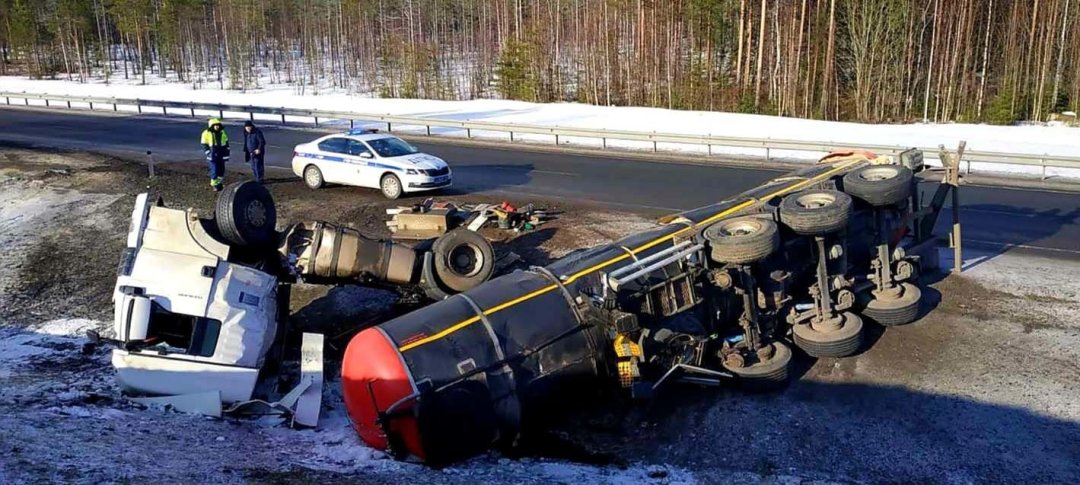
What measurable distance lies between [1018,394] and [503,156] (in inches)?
728

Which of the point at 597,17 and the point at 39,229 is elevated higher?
the point at 597,17

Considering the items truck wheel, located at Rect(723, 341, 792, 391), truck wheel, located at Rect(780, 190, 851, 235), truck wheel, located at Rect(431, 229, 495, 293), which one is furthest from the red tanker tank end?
truck wheel, located at Rect(780, 190, 851, 235)

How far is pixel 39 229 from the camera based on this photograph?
18.5 metres

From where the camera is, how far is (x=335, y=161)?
21266 mm

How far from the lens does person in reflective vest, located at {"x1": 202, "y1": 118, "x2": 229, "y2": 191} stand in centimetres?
1966

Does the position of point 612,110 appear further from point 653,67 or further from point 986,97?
point 986,97

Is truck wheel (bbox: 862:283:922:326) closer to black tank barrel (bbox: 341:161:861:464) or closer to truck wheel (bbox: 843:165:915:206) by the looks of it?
truck wheel (bbox: 843:165:915:206)

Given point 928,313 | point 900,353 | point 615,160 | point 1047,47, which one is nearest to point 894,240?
point 928,313

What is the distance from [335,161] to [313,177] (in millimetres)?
862

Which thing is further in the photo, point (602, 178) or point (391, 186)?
point (602, 178)

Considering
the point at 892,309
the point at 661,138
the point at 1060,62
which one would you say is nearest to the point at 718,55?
the point at 1060,62

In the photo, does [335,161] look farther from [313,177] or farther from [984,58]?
[984,58]

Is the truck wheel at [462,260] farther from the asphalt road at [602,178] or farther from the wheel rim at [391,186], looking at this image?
the wheel rim at [391,186]

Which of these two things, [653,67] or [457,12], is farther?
[457,12]
